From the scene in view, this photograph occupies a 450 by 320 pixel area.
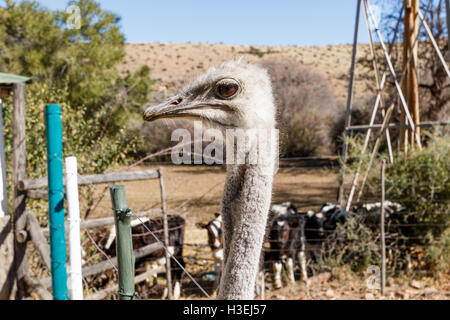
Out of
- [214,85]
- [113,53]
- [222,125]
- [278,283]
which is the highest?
[113,53]

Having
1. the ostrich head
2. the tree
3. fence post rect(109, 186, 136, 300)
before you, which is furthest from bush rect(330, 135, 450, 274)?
the tree

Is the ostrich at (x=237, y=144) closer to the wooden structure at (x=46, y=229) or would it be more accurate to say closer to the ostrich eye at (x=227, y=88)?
the ostrich eye at (x=227, y=88)

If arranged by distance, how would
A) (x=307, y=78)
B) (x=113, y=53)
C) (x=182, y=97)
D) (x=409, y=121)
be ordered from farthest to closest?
(x=307, y=78) < (x=113, y=53) < (x=409, y=121) < (x=182, y=97)

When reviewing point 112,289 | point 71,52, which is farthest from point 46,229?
point 71,52

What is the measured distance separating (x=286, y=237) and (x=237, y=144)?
15.1 feet

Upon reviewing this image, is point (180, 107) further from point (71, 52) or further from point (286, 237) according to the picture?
point (71, 52)

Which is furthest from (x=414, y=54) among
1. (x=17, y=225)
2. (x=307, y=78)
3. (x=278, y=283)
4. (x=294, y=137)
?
(x=307, y=78)

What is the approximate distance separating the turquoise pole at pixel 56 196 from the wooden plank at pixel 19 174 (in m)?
1.20

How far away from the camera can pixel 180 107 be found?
1.28 meters

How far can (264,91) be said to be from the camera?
1.28 metres

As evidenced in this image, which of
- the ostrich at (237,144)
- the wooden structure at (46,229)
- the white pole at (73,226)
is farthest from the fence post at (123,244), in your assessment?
the wooden structure at (46,229)

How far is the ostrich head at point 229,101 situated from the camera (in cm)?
126
